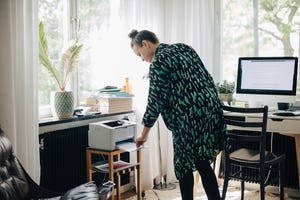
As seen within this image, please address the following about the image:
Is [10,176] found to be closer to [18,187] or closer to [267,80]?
[18,187]

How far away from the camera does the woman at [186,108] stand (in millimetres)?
2299

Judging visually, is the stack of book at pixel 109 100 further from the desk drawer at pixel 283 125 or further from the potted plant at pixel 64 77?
the desk drawer at pixel 283 125

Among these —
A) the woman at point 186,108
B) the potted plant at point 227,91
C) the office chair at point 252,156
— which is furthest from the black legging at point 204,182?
the potted plant at point 227,91

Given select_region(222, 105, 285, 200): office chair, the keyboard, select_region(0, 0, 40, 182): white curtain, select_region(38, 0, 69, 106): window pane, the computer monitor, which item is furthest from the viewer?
the computer monitor

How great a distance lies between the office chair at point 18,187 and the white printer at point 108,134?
669 millimetres

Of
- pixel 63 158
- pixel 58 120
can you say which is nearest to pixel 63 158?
pixel 63 158

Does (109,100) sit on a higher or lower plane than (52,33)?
lower

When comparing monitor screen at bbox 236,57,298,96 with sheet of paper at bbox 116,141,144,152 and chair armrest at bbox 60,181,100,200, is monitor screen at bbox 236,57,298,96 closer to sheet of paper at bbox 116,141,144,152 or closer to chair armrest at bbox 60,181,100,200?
sheet of paper at bbox 116,141,144,152

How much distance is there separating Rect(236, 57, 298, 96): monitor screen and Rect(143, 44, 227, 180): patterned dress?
3.74 feet

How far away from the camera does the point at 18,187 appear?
2057mm

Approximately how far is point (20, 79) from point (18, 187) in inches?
27.2

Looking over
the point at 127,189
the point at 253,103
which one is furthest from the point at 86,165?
the point at 253,103

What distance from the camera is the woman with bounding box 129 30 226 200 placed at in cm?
230

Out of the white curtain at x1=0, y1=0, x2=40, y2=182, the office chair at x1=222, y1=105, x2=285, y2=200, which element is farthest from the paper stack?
the office chair at x1=222, y1=105, x2=285, y2=200
